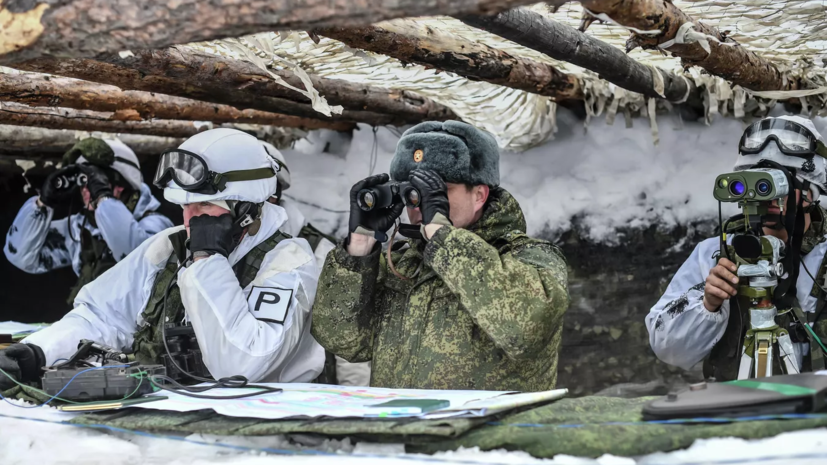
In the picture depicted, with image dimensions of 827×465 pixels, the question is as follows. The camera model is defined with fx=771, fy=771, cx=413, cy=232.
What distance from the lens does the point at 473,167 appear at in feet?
7.04

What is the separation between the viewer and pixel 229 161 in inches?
93.3

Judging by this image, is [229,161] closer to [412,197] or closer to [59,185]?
[412,197]

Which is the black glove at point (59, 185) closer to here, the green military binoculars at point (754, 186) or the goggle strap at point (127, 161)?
the goggle strap at point (127, 161)

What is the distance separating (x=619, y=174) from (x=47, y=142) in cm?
338

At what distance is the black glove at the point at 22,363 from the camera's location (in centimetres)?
207

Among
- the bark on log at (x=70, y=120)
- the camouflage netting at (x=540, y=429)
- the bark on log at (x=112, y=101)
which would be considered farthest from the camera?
the bark on log at (x=70, y=120)

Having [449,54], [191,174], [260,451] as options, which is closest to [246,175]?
[191,174]

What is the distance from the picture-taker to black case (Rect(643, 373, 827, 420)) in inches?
50.8

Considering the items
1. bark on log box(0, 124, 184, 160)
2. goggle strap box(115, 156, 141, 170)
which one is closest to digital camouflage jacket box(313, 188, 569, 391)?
goggle strap box(115, 156, 141, 170)

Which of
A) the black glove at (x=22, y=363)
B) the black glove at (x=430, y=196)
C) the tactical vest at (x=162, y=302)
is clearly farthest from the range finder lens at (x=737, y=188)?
the black glove at (x=22, y=363)

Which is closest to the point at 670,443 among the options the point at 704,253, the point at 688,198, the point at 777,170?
the point at 777,170

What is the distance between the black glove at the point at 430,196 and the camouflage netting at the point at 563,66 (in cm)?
53

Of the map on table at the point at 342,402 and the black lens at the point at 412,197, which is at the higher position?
the black lens at the point at 412,197

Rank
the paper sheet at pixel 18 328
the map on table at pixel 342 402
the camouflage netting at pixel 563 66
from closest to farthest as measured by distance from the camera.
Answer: the map on table at pixel 342 402 < the camouflage netting at pixel 563 66 < the paper sheet at pixel 18 328
